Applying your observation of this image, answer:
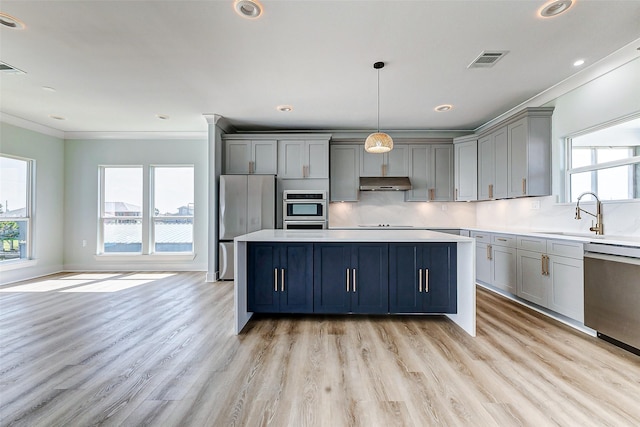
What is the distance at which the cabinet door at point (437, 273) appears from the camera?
2883 millimetres

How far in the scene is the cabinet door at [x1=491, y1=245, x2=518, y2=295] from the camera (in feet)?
11.8

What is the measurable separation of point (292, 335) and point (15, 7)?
11.2ft

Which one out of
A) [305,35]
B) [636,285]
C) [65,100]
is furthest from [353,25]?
[65,100]

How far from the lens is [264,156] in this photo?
17.2 feet

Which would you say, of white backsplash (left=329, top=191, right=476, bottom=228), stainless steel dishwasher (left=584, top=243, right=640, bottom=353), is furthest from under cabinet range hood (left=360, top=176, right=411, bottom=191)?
stainless steel dishwasher (left=584, top=243, right=640, bottom=353)

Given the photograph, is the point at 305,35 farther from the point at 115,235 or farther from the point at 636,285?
the point at 115,235

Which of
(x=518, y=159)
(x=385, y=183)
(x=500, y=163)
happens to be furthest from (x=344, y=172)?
(x=518, y=159)

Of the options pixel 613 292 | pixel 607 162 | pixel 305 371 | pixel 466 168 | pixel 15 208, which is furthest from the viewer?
pixel 466 168

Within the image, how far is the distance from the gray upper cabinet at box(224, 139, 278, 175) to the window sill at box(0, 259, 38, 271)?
3.71 meters

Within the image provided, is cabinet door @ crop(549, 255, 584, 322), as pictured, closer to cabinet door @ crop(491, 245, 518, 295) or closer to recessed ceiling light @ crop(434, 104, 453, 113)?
cabinet door @ crop(491, 245, 518, 295)

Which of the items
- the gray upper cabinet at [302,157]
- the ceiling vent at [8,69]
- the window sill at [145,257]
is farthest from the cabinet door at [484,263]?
the ceiling vent at [8,69]

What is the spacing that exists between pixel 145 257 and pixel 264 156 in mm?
3102

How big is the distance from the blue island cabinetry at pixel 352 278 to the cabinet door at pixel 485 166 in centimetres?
248

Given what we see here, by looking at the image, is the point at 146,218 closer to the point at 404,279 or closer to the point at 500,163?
the point at 404,279
